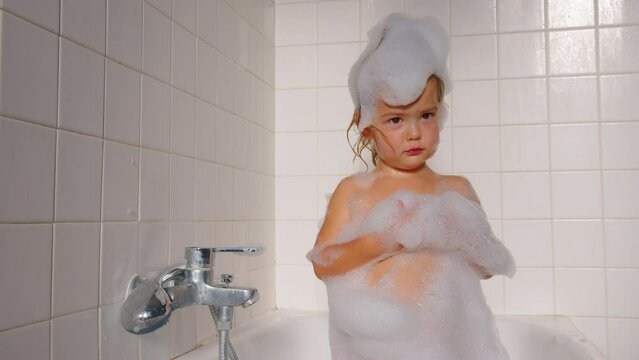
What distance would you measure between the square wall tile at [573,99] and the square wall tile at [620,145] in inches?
2.1

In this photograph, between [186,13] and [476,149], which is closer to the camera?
[186,13]

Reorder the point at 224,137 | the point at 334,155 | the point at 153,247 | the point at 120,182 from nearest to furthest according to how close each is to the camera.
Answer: the point at 120,182 → the point at 153,247 → the point at 224,137 → the point at 334,155

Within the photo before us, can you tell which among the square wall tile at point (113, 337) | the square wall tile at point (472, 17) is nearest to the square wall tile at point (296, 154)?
the square wall tile at point (472, 17)

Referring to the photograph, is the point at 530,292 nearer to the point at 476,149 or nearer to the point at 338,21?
the point at 476,149

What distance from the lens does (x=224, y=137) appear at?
134 centimetres

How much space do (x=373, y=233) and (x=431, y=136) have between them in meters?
0.22

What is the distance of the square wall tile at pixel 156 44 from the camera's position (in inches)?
39.4

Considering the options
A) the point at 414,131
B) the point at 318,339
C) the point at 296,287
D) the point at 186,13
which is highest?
the point at 186,13

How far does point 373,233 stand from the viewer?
1.05m

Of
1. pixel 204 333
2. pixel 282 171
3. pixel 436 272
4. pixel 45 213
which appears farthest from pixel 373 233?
pixel 282 171

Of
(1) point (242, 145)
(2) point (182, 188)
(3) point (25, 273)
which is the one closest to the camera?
(3) point (25, 273)

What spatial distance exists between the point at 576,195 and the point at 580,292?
0.83 feet

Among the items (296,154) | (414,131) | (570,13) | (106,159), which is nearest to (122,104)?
(106,159)

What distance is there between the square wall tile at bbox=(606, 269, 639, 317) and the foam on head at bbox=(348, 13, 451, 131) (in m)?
0.69
